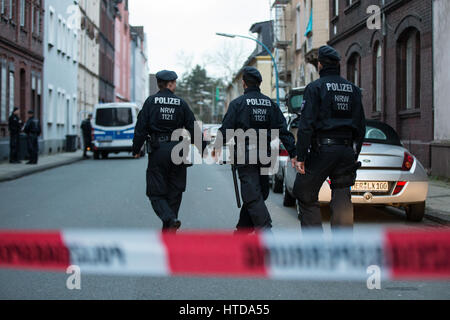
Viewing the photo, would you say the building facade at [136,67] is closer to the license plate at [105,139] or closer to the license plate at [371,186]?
the license plate at [105,139]

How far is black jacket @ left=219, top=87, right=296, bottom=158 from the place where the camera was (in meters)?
6.86

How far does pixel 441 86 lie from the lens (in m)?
17.3

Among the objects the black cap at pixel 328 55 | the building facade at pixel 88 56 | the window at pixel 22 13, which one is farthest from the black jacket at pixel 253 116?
the building facade at pixel 88 56

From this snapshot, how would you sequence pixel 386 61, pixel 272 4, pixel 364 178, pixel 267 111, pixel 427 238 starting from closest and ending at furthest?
pixel 427 238, pixel 267 111, pixel 364 178, pixel 386 61, pixel 272 4

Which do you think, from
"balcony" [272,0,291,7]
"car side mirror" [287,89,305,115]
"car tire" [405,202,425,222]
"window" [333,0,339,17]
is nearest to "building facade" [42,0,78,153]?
"balcony" [272,0,291,7]

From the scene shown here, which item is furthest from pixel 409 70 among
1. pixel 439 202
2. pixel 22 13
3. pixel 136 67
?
pixel 136 67

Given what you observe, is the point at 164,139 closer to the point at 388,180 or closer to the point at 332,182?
the point at 332,182

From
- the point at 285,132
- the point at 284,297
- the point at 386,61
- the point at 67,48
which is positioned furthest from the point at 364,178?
the point at 67,48

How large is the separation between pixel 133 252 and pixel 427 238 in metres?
1.40

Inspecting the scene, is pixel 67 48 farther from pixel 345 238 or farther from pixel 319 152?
pixel 345 238

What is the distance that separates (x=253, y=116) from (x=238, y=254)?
11.9 ft

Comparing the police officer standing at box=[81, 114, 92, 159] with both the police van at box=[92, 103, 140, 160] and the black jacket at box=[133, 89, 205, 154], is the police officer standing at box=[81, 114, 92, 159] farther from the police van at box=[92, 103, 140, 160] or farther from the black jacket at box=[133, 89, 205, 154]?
the black jacket at box=[133, 89, 205, 154]
